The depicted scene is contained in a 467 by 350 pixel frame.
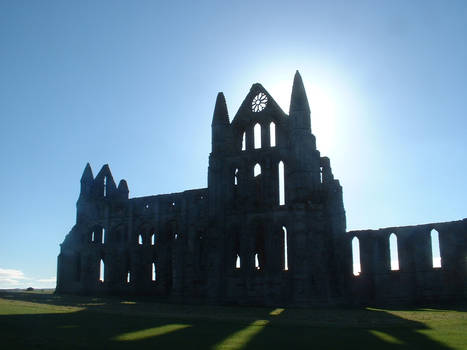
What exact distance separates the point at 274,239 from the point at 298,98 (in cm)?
1041

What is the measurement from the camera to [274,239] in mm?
35312

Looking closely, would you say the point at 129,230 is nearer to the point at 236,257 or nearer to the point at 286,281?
the point at 236,257

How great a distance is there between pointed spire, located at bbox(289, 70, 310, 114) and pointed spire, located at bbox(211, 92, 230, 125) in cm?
559

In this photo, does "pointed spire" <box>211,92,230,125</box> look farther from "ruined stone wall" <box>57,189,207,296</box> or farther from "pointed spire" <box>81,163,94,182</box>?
"pointed spire" <box>81,163,94,182</box>

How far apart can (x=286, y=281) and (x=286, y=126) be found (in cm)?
1127

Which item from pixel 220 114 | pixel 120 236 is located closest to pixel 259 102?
pixel 220 114

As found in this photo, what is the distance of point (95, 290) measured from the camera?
4528 centimetres

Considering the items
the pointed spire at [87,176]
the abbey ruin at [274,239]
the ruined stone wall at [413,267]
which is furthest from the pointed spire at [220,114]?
the pointed spire at [87,176]

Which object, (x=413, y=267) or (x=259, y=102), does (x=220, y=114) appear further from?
(x=413, y=267)

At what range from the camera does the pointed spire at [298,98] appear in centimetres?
3700

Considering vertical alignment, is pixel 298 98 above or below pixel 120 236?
above

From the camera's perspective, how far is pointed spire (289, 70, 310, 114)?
121 ft

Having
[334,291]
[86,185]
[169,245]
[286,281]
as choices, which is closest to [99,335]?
[286,281]

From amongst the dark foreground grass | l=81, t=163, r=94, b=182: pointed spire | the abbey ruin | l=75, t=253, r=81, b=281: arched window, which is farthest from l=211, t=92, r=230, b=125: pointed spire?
the dark foreground grass
